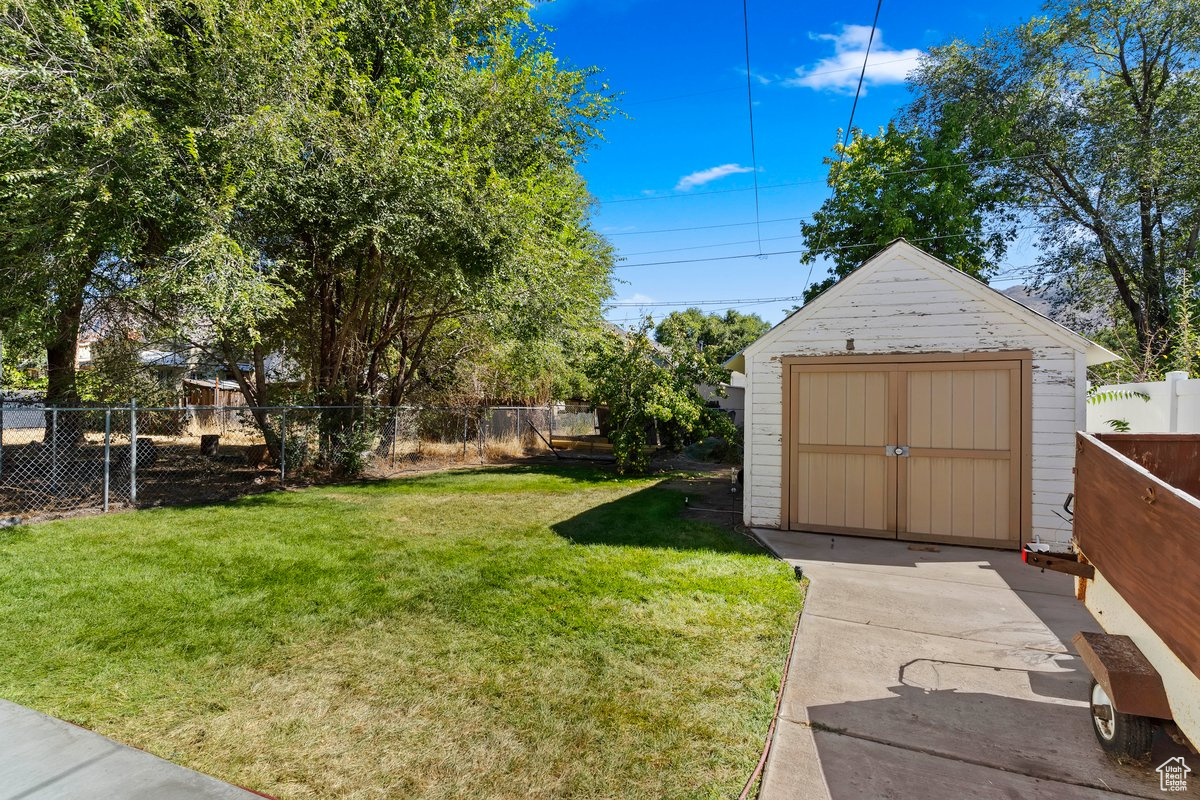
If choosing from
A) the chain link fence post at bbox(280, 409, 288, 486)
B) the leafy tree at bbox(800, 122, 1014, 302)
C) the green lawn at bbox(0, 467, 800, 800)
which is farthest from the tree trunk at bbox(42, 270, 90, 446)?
the leafy tree at bbox(800, 122, 1014, 302)

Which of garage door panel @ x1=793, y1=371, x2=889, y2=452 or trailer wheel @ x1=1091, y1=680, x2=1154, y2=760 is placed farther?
garage door panel @ x1=793, y1=371, x2=889, y2=452

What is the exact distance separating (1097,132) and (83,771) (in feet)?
73.2

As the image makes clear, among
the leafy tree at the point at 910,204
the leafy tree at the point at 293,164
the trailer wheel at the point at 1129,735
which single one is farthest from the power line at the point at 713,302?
the trailer wheel at the point at 1129,735

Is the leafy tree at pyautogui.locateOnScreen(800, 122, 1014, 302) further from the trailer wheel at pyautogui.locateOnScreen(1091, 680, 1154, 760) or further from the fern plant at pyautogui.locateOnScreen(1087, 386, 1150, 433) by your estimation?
the trailer wheel at pyautogui.locateOnScreen(1091, 680, 1154, 760)

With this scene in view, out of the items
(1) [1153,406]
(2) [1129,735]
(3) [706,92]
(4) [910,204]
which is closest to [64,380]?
(2) [1129,735]

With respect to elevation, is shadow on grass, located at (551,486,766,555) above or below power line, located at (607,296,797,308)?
below

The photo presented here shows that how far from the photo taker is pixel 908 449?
6.55 metres

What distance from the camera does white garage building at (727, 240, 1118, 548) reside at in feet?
19.9

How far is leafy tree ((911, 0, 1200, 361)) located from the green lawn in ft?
51.6

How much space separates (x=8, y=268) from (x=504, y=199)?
6.53 metres

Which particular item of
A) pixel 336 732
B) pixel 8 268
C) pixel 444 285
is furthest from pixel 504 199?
pixel 336 732

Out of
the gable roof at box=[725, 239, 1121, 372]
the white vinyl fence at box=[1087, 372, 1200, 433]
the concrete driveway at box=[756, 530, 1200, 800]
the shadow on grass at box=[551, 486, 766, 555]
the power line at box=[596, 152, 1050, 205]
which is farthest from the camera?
the power line at box=[596, 152, 1050, 205]

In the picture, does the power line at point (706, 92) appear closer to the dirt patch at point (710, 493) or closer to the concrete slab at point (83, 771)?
the dirt patch at point (710, 493)

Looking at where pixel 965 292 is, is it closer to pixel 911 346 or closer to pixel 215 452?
pixel 911 346
